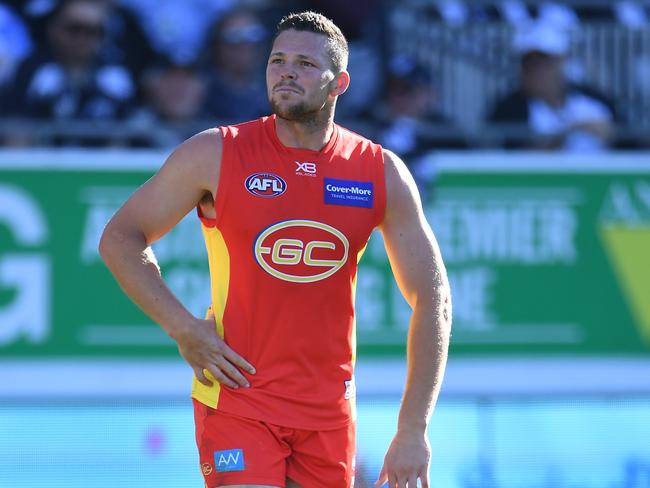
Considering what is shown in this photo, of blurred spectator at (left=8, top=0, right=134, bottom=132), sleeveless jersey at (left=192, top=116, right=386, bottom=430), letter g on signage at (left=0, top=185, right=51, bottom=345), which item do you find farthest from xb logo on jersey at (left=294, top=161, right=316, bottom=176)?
letter g on signage at (left=0, top=185, right=51, bottom=345)

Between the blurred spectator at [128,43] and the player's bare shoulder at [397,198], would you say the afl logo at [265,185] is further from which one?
the blurred spectator at [128,43]

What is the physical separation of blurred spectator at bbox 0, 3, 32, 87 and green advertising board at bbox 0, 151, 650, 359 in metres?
0.62

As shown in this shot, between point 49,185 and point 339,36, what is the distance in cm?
500

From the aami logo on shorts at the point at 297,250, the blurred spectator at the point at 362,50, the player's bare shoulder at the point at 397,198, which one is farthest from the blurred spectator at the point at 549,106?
the aami logo on shorts at the point at 297,250

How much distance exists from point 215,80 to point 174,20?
0.54 meters

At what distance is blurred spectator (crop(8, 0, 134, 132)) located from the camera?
29.1ft

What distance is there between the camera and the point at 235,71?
9.28 meters

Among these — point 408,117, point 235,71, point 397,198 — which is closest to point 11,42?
point 235,71

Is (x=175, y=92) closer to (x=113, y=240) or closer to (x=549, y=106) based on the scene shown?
(x=549, y=106)

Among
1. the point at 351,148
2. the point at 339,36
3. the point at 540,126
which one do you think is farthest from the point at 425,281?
the point at 540,126

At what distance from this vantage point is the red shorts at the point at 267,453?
4.20 metres

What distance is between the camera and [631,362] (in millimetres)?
9781

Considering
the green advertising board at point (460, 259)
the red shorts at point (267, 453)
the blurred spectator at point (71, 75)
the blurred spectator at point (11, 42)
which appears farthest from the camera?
the green advertising board at point (460, 259)

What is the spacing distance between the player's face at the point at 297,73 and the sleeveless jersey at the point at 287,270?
198 millimetres
